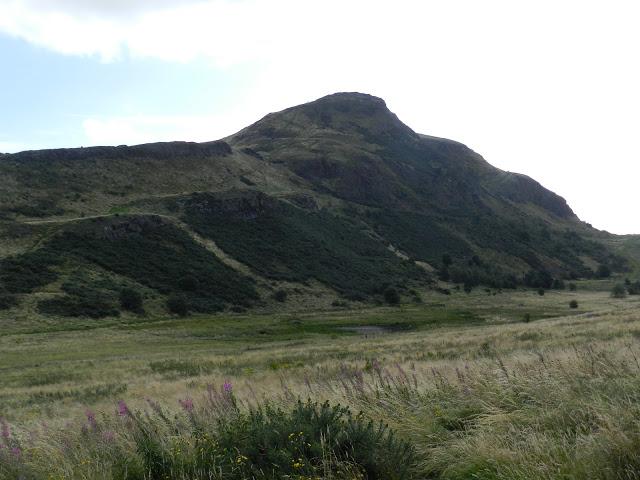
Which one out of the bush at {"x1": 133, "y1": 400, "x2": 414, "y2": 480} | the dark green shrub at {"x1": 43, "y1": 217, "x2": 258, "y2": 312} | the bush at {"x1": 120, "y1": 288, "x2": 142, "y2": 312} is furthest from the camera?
the dark green shrub at {"x1": 43, "y1": 217, "x2": 258, "y2": 312}

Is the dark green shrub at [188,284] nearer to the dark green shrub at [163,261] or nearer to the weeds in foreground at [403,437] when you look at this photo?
the dark green shrub at [163,261]

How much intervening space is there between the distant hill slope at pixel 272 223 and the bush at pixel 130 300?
3.05 ft

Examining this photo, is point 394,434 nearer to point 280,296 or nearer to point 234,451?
point 234,451

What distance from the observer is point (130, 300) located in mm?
55938

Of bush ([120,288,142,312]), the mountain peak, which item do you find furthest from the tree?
bush ([120,288,142,312])

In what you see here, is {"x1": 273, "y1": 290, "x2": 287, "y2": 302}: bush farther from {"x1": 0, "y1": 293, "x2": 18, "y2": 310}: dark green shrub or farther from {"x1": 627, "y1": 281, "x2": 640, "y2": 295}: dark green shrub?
{"x1": 627, "y1": 281, "x2": 640, "y2": 295}: dark green shrub

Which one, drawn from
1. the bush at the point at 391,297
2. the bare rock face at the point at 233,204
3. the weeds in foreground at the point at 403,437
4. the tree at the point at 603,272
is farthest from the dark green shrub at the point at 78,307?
the tree at the point at 603,272

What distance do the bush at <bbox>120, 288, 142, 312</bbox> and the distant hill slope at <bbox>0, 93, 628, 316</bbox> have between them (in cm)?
93

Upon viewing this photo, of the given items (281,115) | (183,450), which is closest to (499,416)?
(183,450)

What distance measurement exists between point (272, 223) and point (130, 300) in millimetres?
40996

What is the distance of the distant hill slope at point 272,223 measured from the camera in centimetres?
6406

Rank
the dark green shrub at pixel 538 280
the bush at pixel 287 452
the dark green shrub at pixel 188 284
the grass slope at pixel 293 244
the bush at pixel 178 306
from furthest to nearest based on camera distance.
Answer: the dark green shrub at pixel 538 280 → the grass slope at pixel 293 244 → the dark green shrub at pixel 188 284 → the bush at pixel 178 306 → the bush at pixel 287 452

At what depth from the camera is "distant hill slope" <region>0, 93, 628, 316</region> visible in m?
64.1

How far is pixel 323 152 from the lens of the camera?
143375mm
